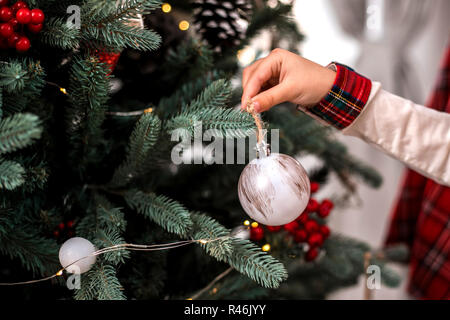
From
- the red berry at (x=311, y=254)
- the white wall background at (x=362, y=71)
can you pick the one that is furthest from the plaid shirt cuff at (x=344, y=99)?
the white wall background at (x=362, y=71)

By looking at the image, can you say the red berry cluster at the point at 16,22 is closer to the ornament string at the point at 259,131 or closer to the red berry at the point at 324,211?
the ornament string at the point at 259,131

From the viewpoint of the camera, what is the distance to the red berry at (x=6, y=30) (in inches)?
14.1

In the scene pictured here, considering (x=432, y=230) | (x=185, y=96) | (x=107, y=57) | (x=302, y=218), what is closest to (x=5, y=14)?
(x=107, y=57)

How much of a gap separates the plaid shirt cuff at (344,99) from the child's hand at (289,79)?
13mm

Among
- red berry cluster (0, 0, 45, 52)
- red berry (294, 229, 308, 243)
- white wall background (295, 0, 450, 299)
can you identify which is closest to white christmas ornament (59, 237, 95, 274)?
red berry cluster (0, 0, 45, 52)

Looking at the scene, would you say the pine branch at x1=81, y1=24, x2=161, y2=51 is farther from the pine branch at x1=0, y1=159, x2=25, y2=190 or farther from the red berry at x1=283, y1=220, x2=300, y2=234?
the red berry at x1=283, y1=220, x2=300, y2=234

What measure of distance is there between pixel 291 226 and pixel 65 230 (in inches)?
13.0

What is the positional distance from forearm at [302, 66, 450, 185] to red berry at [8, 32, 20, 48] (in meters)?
0.38

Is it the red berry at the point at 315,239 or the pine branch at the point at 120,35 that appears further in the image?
the red berry at the point at 315,239

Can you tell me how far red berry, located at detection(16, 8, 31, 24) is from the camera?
0.36m

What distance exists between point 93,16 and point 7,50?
12cm

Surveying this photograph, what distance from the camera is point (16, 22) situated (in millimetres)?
367

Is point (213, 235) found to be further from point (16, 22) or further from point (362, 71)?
point (362, 71)
